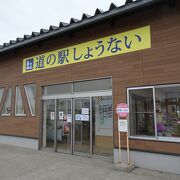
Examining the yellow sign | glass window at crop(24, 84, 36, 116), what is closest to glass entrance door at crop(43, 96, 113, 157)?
glass window at crop(24, 84, 36, 116)

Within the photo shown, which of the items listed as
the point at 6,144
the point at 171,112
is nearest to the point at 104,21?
the point at 171,112

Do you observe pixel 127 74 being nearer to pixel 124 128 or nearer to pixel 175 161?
pixel 124 128

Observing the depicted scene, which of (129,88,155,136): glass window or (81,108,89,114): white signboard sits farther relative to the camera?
(81,108,89,114): white signboard

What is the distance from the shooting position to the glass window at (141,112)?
633cm

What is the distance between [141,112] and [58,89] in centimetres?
374

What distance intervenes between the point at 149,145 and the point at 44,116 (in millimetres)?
4837

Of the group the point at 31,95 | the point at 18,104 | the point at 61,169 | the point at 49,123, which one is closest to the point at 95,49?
the point at 49,123

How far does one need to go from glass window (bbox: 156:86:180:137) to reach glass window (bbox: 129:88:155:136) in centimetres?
20

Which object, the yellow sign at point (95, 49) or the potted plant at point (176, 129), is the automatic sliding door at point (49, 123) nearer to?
the yellow sign at point (95, 49)

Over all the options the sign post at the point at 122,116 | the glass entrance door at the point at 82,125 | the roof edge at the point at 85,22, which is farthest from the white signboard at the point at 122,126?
the roof edge at the point at 85,22

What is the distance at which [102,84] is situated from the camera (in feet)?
24.7

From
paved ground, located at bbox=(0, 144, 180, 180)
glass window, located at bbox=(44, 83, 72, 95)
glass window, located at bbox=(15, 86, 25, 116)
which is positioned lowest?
paved ground, located at bbox=(0, 144, 180, 180)

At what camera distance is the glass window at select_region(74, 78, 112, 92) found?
24.3ft

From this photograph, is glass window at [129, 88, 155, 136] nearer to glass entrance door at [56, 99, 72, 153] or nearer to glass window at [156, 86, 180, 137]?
glass window at [156, 86, 180, 137]
